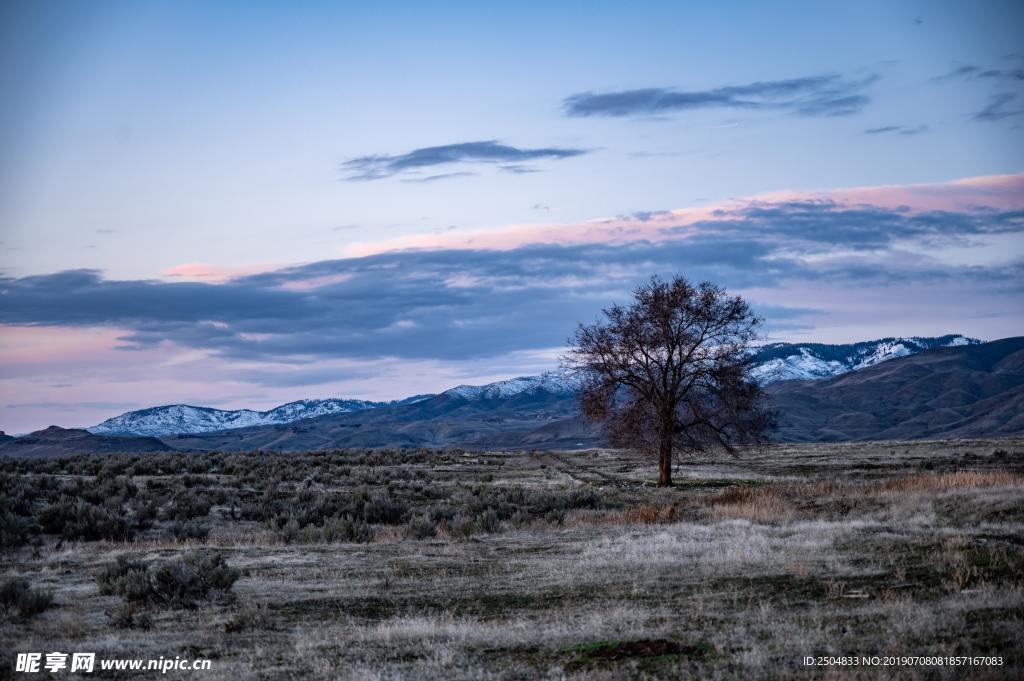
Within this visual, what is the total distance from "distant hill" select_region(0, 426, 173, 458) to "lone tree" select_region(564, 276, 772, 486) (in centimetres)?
11365

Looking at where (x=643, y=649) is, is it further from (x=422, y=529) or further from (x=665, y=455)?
(x=665, y=455)

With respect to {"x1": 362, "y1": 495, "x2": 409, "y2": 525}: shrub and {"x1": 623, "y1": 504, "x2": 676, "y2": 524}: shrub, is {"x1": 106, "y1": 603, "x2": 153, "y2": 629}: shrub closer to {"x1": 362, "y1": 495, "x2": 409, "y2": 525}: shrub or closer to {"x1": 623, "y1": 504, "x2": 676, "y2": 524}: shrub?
{"x1": 623, "y1": 504, "x2": 676, "y2": 524}: shrub

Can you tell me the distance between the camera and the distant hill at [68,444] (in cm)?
14112

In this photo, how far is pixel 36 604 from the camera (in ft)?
45.5

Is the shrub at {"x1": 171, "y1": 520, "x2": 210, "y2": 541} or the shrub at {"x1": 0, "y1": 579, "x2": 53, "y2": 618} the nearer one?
the shrub at {"x1": 0, "y1": 579, "x2": 53, "y2": 618}

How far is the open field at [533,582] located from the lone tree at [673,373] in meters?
8.59

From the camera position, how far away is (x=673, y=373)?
41781mm

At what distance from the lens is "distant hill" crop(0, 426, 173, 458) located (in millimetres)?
141125

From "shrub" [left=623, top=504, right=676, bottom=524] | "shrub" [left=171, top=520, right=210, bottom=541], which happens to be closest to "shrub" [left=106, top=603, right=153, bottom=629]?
"shrub" [left=171, top=520, right=210, bottom=541]

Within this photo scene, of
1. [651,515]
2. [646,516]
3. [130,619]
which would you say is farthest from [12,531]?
[651,515]

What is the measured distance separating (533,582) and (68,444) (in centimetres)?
14964

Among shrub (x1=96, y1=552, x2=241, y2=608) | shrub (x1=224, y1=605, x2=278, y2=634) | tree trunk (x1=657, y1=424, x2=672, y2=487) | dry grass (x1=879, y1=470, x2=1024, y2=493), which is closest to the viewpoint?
shrub (x1=224, y1=605, x2=278, y2=634)

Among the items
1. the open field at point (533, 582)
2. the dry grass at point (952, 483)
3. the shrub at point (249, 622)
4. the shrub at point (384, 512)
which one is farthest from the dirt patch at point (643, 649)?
the shrub at point (384, 512)

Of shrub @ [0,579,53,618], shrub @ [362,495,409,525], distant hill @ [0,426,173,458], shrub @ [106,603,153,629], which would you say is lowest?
distant hill @ [0,426,173,458]
